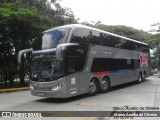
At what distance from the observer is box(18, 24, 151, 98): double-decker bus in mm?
11994

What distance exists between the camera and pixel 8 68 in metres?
22.9

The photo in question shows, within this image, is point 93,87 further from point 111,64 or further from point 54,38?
point 54,38

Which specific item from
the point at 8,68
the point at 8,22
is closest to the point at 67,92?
the point at 8,22

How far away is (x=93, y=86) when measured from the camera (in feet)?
47.9

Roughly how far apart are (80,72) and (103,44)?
330cm

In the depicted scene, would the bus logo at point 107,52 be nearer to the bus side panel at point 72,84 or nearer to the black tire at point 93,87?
the black tire at point 93,87

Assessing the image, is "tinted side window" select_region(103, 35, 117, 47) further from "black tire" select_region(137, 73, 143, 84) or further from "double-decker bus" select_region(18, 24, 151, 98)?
"black tire" select_region(137, 73, 143, 84)

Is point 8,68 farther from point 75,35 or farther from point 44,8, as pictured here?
point 75,35

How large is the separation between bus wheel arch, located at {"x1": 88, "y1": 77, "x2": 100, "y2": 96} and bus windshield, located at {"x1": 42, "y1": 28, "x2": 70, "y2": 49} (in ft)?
10.6

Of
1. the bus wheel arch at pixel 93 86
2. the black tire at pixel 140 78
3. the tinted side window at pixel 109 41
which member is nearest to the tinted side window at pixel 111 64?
the bus wheel arch at pixel 93 86

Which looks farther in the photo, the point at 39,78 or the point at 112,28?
the point at 112,28

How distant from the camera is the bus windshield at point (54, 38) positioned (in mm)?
12492

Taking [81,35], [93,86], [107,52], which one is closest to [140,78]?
[107,52]

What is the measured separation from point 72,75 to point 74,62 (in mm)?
680
